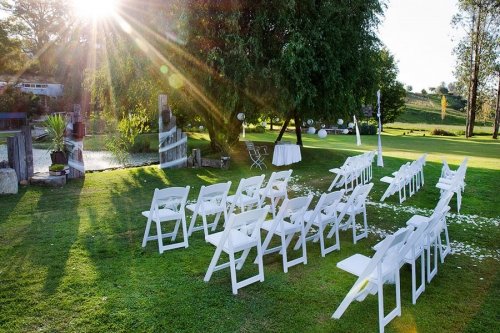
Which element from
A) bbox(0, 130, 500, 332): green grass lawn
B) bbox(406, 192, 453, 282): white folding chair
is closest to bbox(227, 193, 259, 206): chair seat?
bbox(0, 130, 500, 332): green grass lawn

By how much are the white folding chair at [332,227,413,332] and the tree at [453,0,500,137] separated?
36.7 metres

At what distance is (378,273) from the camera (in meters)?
3.93

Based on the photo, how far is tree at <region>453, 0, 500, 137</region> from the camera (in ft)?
111

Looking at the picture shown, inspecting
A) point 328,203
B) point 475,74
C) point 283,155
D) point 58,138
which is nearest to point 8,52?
point 58,138

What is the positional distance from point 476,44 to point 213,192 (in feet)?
121

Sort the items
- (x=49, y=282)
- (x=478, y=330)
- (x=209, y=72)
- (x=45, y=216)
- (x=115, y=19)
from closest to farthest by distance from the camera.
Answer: (x=478, y=330) → (x=49, y=282) → (x=45, y=216) → (x=209, y=72) → (x=115, y=19)

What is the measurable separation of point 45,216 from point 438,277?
7245 mm

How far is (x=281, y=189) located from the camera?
8219mm

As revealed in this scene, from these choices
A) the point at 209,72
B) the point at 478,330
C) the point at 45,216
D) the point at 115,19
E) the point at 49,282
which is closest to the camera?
the point at 478,330

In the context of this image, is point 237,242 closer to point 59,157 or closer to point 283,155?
point 59,157

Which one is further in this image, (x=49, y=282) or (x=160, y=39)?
(x=160, y=39)

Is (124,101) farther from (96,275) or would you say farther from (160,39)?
(96,275)

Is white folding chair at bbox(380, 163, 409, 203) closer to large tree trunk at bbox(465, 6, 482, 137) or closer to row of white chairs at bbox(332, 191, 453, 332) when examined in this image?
row of white chairs at bbox(332, 191, 453, 332)

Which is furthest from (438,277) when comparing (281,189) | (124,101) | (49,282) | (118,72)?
(124,101)
